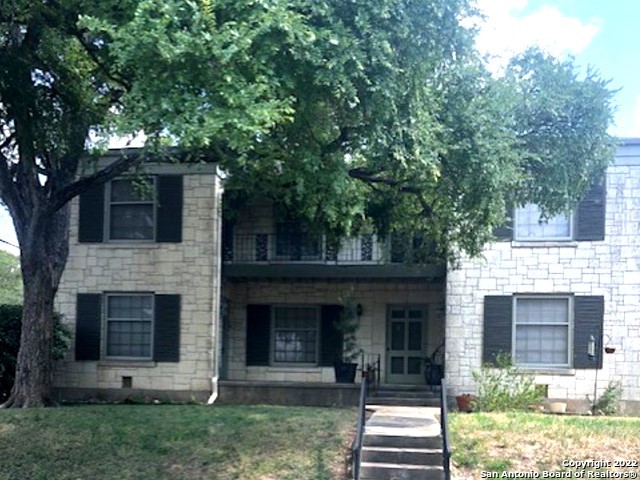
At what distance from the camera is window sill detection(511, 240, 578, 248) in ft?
58.6

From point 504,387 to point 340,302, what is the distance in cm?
481

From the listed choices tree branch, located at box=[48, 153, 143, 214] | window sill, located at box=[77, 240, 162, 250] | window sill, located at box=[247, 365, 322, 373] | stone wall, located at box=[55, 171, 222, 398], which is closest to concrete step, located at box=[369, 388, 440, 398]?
window sill, located at box=[247, 365, 322, 373]

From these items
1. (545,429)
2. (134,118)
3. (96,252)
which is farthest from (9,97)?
(545,429)

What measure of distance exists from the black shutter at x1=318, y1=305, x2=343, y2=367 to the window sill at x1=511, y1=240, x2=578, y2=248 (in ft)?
15.5

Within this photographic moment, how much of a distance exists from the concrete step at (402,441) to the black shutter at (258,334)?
8794mm

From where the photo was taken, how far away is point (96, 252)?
63.4 feet

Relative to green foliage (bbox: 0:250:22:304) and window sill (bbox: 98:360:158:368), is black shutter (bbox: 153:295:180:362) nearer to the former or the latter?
window sill (bbox: 98:360:158:368)

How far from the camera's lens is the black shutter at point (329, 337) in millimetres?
20312

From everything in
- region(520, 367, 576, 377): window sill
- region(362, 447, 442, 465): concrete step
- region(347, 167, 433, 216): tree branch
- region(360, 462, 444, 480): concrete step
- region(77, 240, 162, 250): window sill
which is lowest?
region(360, 462, 444, 480): concrete step

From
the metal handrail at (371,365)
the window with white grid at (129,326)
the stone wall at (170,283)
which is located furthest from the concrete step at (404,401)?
the window with white grid at (129,326)

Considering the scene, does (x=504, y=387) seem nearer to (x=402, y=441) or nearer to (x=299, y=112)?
(x=402, y=441)

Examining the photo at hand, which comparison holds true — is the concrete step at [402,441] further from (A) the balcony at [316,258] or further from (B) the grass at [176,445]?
(A) the balcony at [316,258]

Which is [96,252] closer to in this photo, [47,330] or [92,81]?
[47,330]

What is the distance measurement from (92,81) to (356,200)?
5.20m
